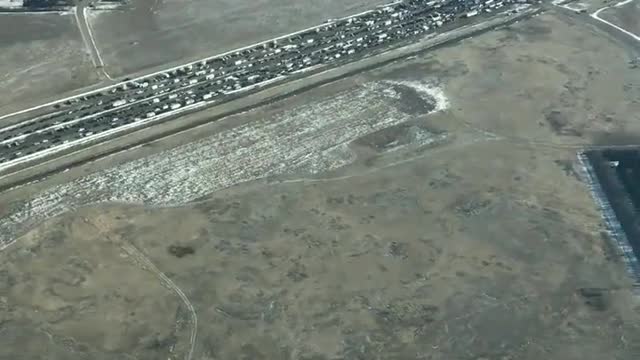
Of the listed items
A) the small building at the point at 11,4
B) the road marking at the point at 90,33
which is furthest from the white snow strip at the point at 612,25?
the small building at the point at 11,4

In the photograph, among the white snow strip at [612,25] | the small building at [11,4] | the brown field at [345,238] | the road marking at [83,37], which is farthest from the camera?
the small building at [11,4]

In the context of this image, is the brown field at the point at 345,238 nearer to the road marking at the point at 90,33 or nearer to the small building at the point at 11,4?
the road marking at the point at 90,33

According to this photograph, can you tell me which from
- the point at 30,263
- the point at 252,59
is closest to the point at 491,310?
the point at 30,263

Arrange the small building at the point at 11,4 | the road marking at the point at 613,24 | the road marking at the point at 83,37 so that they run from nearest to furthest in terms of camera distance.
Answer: the road marking at the point at 83,37 → the road marking at the point at 613,24 → the small building at the point at 11,4

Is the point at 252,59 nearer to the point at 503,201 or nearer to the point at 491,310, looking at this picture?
the point at 503,201

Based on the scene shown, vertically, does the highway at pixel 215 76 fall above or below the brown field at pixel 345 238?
above

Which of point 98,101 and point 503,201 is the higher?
point 98,101
